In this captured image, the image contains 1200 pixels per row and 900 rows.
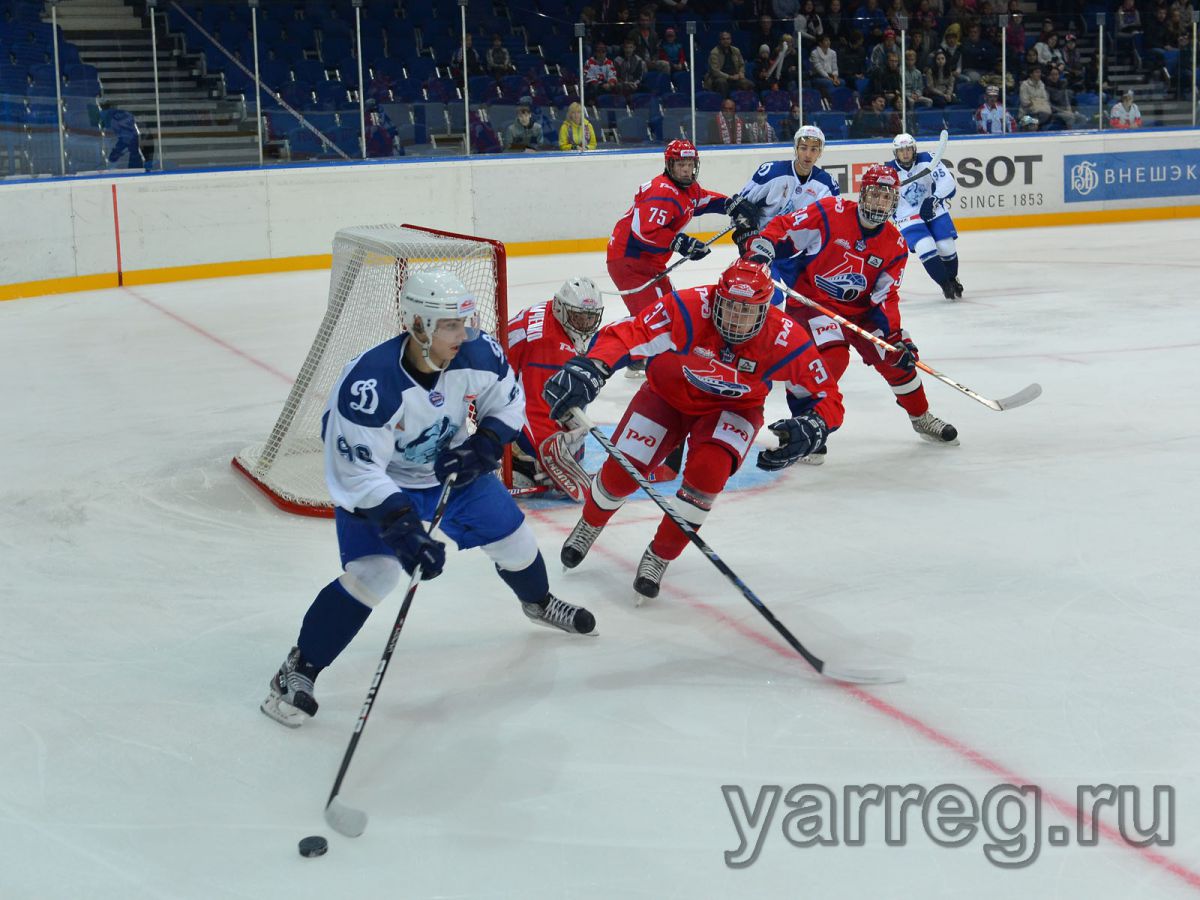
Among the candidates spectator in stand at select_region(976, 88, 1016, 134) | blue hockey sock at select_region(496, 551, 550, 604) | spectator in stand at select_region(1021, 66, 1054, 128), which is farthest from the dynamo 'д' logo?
blue hockey sock at select_region(496, 551, 550, 604)

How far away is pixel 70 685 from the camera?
352 centimetres

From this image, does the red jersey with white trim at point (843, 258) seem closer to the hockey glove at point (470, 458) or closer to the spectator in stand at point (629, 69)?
the hockey glove at point (470, 458)

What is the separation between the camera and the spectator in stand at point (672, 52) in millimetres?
12625

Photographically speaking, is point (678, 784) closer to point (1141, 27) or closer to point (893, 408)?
point (893, 408)

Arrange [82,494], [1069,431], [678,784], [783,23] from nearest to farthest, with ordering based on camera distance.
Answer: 1. [678,784]
2. [82,494]
3. [1069,431]
4. [783,23]

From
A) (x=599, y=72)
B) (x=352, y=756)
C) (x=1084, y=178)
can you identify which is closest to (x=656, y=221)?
(x=352, y=756)

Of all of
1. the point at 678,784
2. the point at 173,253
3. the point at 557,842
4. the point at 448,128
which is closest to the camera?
the point at 557,842

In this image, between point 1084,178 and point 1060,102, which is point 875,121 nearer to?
point 1060,102

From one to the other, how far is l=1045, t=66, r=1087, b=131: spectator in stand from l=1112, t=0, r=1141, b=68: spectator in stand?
592 millimetres

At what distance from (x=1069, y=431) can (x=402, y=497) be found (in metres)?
3.80

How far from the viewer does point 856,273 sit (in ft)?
18.6

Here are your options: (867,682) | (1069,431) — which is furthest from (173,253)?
(867,682)

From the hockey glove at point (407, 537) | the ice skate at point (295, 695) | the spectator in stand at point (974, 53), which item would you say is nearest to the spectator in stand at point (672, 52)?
the spectator in stand at point (974, 53)

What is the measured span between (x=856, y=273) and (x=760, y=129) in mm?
7790
